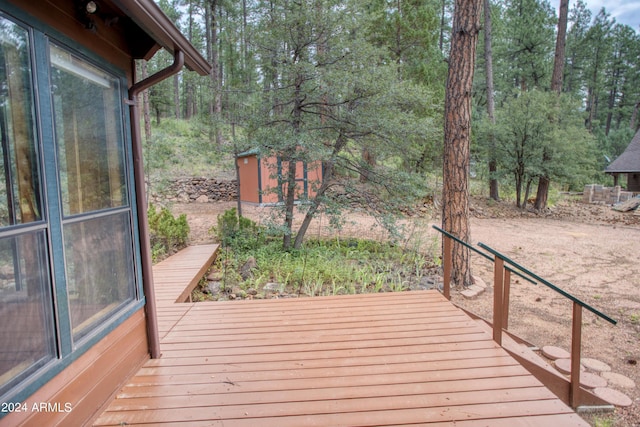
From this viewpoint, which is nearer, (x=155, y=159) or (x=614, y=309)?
(x=614, y=309)

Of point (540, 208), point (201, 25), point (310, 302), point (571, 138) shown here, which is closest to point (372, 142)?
point (310, 302)

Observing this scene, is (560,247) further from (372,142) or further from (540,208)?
(540,208)

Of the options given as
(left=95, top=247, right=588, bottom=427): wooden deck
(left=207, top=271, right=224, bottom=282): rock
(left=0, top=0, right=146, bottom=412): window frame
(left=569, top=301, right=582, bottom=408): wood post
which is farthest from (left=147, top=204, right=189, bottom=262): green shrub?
(left=569, top=301, right=582, bottom=408): wood post

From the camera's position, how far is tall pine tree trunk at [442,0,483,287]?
181 inches

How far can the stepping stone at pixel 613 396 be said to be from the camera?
98.7 inches

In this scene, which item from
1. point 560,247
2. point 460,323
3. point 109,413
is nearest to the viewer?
point 109,413

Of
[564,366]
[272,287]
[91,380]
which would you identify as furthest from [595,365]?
[91,380]

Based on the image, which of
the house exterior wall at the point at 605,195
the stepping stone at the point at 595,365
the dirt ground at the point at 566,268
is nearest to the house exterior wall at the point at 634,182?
the house exterior wall at the point at 605,195

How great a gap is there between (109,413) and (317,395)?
105 centimetres

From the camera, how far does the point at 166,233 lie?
6.30 m

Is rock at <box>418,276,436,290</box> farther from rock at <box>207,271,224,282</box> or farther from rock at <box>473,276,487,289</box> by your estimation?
rock at <box>207,271,224,282</box>

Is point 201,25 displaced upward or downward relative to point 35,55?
upward

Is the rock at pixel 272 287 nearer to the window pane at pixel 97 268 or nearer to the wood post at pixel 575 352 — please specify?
the window pane at pixel 97 268

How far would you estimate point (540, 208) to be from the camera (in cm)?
1191
